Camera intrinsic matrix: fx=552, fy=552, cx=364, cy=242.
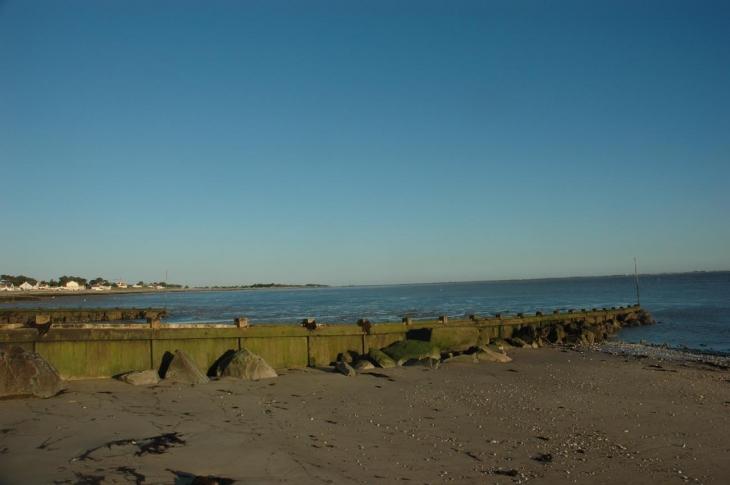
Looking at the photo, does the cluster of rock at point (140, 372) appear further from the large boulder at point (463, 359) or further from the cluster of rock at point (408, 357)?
the large boulder at point (463, 359)

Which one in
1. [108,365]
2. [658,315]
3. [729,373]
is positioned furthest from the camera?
[658,315]

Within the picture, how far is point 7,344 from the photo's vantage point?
13.2 m

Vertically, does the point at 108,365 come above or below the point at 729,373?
above

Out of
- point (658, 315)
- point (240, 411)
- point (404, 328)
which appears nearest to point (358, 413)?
point (240, 411)

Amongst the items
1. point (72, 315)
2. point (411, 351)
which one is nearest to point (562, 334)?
point (411, 351)

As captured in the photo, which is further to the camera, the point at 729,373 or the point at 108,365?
the point at 729,373

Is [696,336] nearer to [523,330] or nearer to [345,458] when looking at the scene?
[523,330]

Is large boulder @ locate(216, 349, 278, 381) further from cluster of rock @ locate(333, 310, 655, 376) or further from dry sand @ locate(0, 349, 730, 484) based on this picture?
cluster of rock @ locate(333, 310, 655, 376)

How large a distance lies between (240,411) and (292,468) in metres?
3.73

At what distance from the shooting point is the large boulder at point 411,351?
17.4 m

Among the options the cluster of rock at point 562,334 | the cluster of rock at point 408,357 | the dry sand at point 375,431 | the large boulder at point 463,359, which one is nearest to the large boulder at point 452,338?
the cluster of rock at point 408,357

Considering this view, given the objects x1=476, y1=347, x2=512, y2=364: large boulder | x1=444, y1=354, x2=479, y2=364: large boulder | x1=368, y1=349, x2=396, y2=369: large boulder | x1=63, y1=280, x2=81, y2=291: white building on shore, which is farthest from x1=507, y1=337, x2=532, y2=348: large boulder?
x1=63, y1=280, x2=81, y2=291: white building on shore

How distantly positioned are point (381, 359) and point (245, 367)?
426cm

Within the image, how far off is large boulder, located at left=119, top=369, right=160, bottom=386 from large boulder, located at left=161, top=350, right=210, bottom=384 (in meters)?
0.36
